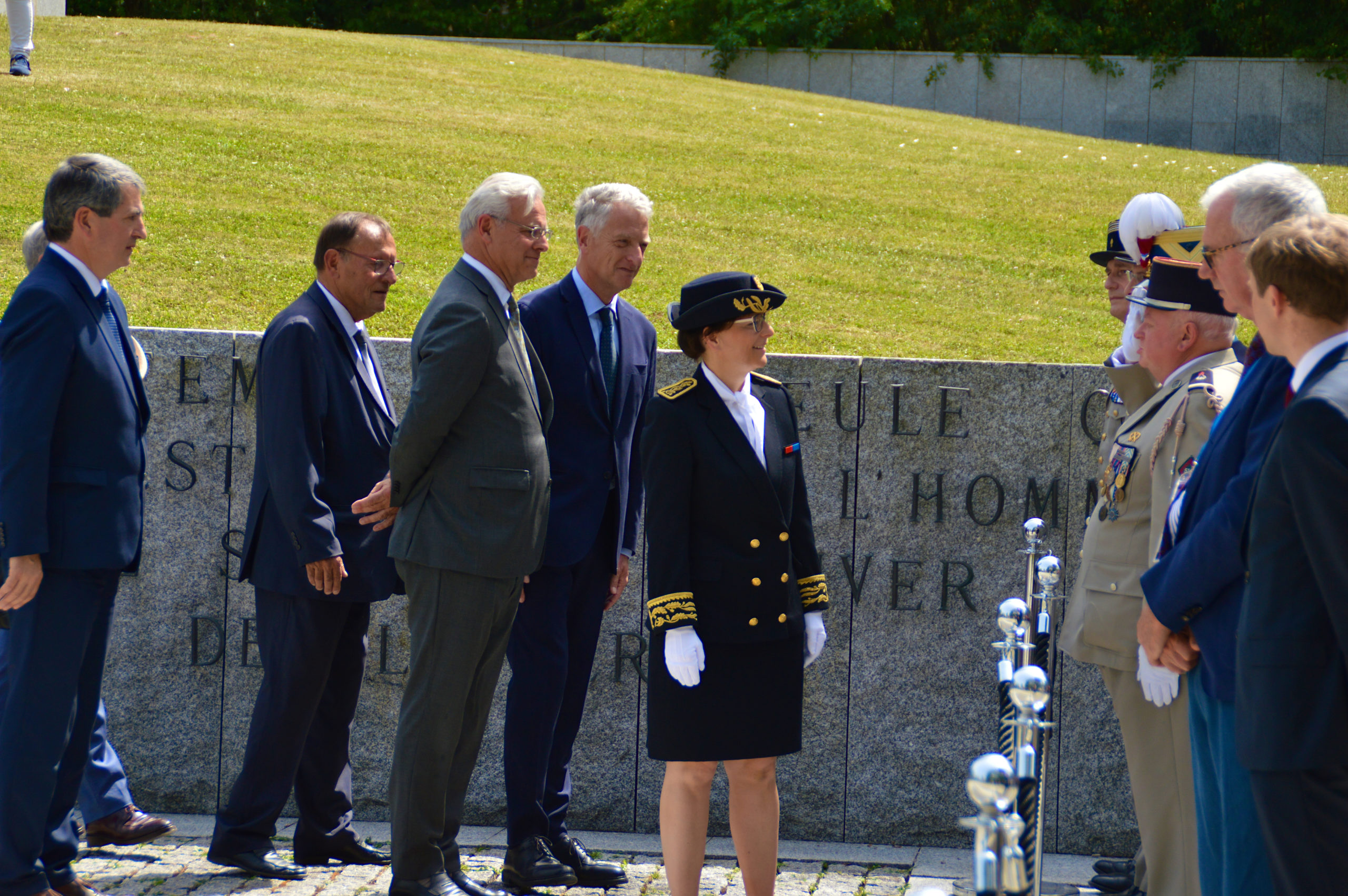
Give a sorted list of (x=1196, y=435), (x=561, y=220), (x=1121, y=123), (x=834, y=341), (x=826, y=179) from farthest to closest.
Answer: (x=1121, y=123) → (x=826, y=179) → (x=561, y=220) → (x=834, y=341) → (x=1196, y=435)

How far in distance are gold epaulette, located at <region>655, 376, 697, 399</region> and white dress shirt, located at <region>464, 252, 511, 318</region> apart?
66cm

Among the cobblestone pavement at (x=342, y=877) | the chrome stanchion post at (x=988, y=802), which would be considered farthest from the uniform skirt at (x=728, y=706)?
the chrome stanchion post at (x=988, y=802)

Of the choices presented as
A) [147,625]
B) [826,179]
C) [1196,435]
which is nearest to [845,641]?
[1196,435]

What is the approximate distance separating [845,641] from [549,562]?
1.49m

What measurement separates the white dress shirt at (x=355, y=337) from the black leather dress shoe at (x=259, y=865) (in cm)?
→ 170

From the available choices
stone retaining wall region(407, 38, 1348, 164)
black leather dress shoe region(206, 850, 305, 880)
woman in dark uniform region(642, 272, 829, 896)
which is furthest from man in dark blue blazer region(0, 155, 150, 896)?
stone retaining wall region(407, 38, 1348, 164)

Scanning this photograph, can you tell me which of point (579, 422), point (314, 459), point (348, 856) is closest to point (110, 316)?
point (314, 459)

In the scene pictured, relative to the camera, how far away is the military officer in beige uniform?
3863 mm

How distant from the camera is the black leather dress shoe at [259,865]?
4555 mm

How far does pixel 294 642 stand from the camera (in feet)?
14.9

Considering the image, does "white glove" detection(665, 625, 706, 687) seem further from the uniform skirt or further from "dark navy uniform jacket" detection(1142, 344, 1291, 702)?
"dark navy uniform jacket" detection(1142, 344, 1291, 702)

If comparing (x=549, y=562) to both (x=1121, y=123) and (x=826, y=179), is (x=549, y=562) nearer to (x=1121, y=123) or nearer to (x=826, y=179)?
(x=826, y=179)

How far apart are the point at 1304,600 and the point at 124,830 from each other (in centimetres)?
430

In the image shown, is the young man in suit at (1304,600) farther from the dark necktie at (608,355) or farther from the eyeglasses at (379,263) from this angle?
the eyeglasses at (379,263)
